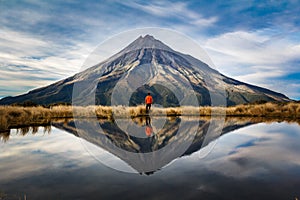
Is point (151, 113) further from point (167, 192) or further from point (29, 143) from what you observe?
point (167, 192)

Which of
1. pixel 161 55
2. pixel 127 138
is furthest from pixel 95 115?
pixel 161 55

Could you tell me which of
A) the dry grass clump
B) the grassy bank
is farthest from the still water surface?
the dry grass clump

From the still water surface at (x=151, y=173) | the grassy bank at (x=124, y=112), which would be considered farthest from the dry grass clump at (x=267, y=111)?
the still water surface at (x=151, y=173)

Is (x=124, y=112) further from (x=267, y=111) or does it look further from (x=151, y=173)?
(x=151, y=173)

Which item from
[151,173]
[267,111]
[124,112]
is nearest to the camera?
[151,173]

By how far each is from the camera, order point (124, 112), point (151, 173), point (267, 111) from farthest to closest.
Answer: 1. point (267, 111)
2. point (124, 112)
3. point (151, 173)

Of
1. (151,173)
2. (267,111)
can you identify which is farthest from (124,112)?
(151,173)

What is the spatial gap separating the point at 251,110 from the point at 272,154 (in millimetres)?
19011

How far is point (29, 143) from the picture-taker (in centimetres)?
905

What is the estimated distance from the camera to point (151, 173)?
554 centimetres

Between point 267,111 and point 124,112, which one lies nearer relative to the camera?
point 124,112

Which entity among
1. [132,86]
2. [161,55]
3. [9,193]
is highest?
[161,55]

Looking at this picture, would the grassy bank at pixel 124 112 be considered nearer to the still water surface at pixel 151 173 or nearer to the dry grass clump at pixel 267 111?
the dry grass clump at pixel 267 111

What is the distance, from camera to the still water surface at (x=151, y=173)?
4328mm
